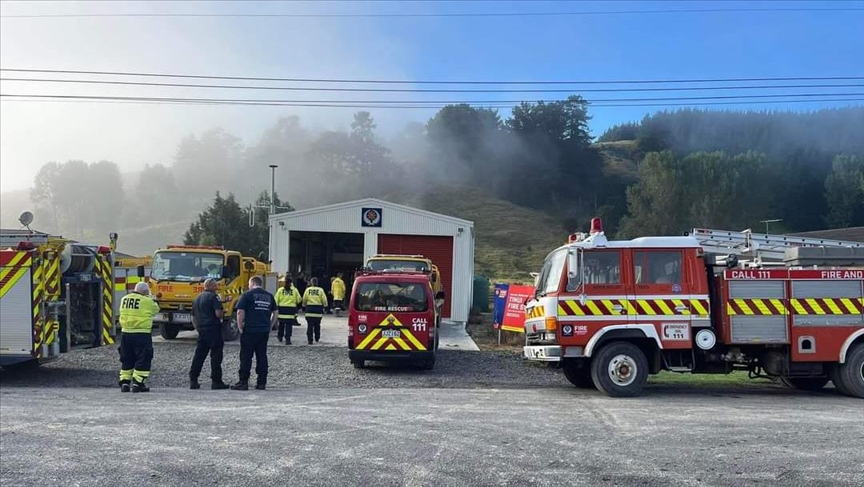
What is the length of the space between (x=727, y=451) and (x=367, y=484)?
3.58 m

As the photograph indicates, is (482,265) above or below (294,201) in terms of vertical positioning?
below

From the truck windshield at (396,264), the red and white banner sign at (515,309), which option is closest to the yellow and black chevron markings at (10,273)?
the truck windshield at (396,264)

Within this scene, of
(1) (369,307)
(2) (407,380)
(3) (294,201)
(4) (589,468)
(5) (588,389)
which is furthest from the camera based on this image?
(3) (294,201)

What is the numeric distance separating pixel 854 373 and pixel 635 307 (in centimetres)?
357

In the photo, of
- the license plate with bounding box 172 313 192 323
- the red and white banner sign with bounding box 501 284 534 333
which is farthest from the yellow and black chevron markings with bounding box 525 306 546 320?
the license plate with bounding box 172 313 192 323

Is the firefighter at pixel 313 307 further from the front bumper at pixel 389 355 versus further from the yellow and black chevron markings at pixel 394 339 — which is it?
the yellow and black chevron markings at pixel 394 339

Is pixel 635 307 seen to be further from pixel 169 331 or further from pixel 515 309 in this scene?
pixel 169 331

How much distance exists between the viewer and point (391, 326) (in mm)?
13109

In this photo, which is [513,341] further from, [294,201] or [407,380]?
[294,201]

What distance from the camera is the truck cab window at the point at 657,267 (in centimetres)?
1062

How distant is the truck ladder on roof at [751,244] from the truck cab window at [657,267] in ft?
2.33

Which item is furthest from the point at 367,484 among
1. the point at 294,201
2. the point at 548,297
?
the point at 294,201

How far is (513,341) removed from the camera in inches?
753

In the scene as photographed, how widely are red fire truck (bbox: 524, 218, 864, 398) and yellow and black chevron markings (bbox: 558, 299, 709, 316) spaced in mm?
15
